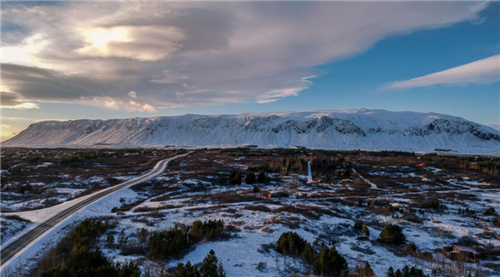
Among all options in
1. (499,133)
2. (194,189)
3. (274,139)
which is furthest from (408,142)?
(194,189)

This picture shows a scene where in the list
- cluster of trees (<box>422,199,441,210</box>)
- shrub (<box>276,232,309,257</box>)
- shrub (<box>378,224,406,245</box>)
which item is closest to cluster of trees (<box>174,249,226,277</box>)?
shrub (<box>276,232,309,257</box>)

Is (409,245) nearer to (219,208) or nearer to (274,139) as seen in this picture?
(219,208)

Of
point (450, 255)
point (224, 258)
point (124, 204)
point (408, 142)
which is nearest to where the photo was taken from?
point (224, 258)

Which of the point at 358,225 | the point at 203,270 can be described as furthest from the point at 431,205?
the point at 203,270

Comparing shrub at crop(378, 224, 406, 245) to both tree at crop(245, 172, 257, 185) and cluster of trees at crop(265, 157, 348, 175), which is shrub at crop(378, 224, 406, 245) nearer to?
tree at crop(245, 172, 257, 185)

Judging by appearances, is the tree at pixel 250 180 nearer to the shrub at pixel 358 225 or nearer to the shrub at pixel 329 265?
the shrub at pixel 358 225
